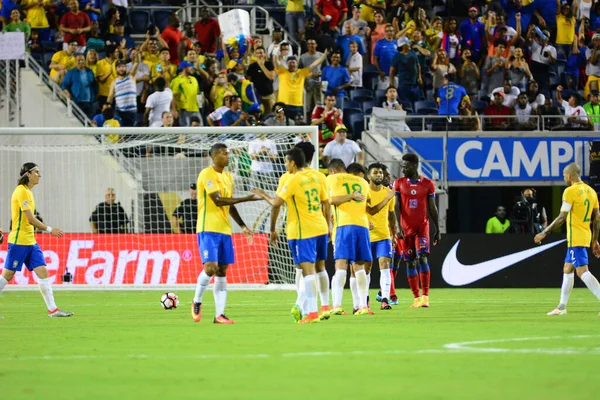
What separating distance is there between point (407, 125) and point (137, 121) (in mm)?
6133

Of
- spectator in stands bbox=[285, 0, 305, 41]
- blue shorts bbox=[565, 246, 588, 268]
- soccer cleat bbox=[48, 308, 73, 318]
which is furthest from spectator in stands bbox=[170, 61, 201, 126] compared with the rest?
blue shorts bbox=[565, 246, 588, 268]

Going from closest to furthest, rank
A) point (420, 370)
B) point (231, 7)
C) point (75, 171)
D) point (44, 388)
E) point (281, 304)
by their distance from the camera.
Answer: point (44, 388)
point (420, 370)
point (281, 304)
point (75, 171)
point (231, 7)

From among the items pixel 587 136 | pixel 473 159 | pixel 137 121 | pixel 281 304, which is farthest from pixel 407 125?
pixel 281 304

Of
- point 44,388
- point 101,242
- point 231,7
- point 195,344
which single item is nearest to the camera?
point 44,388

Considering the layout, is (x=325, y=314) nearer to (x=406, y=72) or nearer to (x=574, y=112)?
(x=406, y=72)

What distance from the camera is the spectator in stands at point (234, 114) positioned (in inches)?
941

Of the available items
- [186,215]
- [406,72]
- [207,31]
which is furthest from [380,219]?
[207,31]

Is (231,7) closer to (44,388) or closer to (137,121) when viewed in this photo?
(137,121)

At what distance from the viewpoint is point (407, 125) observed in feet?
84.1

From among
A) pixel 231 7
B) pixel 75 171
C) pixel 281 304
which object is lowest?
pixel 281 304

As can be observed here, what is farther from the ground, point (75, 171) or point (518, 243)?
point (75, 171)

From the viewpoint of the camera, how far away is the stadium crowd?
25.0 meters

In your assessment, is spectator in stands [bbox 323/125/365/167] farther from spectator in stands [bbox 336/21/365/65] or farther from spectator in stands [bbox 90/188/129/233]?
spectator in stands [bbox 90/188/129/233]

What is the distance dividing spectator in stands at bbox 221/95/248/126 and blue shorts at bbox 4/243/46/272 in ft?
30.9
